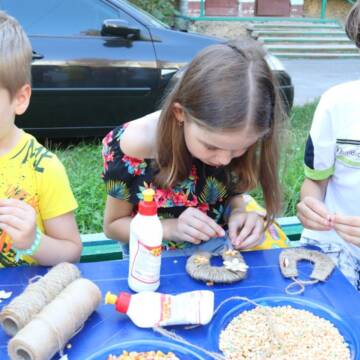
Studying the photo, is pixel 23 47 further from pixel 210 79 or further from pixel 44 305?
pixel 44 305

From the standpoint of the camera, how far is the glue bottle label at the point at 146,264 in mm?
1104

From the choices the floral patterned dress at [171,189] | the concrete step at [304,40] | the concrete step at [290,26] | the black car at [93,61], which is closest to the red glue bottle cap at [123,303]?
the floral patterned dress at [171,189]

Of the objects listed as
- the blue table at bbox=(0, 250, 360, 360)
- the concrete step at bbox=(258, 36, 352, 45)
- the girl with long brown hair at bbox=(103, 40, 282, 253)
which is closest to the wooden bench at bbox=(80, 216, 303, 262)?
the girl with long brown hair at bbox=(103, 40, 282, 253)

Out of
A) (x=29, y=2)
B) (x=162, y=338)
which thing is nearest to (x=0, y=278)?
(x=162, y=338)

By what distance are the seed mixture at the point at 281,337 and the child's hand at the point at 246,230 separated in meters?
0.23

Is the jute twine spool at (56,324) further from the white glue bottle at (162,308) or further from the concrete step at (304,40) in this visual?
the concrete step at (304,40)

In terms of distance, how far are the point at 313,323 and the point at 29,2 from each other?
332 cm

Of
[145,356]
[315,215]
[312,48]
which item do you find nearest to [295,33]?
[312,48]

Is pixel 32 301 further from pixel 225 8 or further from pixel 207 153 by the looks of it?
pixel 225 8

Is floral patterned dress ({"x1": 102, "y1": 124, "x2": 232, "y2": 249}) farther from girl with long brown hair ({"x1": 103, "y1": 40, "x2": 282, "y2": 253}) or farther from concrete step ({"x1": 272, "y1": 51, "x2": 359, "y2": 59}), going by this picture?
concrete step ({"x1": 272, "y1": 51, "x2": 359, "y2": 59})

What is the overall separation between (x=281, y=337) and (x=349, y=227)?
384 millimetres

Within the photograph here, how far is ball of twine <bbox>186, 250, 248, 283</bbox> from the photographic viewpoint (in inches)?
48.0

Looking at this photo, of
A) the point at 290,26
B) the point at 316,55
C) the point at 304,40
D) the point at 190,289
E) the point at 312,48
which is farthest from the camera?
the point at 290,26

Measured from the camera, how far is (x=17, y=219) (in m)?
1.13
